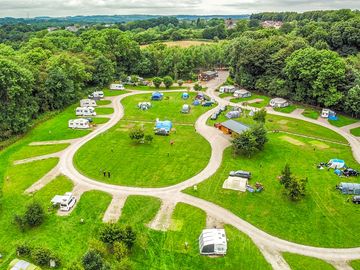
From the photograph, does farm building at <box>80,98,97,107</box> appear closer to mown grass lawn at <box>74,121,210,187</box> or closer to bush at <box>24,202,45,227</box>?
mown grass lawn at <box>74,121,210,187</box>

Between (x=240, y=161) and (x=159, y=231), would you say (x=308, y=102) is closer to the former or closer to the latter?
(x=240, y=161)

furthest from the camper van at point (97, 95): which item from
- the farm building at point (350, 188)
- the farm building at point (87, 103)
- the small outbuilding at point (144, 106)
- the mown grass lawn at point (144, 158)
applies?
the farm building at point (350, 188)

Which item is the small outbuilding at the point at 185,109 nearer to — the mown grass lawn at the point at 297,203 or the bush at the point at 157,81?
the mown grass lawn at the point at 297,203

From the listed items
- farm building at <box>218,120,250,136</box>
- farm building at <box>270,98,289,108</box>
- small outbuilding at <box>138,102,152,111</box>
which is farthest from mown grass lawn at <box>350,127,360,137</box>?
small outbuilding at <box>138,102,152,111</box>

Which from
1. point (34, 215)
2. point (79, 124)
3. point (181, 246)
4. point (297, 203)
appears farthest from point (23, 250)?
point (79, 124)

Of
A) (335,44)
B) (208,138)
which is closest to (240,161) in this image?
(208,138)

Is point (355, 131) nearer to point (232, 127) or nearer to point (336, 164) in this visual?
point (336, 164)
